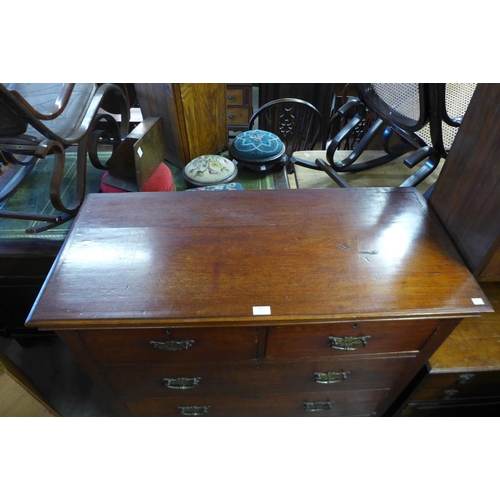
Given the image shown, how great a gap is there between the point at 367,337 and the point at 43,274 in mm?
1266

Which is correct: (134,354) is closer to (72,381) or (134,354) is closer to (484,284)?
(72,381)

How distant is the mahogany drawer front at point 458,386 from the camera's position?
Answer: 39.6 inches

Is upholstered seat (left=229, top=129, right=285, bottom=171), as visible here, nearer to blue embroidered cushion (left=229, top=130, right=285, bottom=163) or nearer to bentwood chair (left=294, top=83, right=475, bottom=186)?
blue embroidered cushion (left=229, top=130, right=285, bottom=163)

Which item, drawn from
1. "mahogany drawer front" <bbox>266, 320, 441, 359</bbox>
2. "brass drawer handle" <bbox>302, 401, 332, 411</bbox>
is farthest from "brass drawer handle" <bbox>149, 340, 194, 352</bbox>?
"brass drawer handle" <bbox>302, 401, 332, 411</bbox>

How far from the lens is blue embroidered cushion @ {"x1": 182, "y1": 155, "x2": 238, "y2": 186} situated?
4.91 feet

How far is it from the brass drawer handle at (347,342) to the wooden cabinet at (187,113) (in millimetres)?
1273

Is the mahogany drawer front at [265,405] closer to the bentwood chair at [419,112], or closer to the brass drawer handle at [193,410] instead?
the brass drawer handle at [193,410]

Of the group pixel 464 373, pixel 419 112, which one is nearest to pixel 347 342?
pixel 464 373

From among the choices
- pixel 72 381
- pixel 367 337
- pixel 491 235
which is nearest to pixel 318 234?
pixel 367 337

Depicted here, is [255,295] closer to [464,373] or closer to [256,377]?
[256,377]

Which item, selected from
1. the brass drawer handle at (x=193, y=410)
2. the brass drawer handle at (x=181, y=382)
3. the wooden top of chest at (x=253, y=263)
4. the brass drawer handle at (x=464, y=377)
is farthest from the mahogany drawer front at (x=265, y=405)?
the wooden top of chest at (x=253, y=263)

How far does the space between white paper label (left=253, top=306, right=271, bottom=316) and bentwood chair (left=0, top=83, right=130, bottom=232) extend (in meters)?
0.94

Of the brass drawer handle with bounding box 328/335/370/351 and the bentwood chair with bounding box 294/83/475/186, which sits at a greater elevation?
the bentwood chair with bounding box 294/83/475/186

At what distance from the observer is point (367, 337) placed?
86cm
